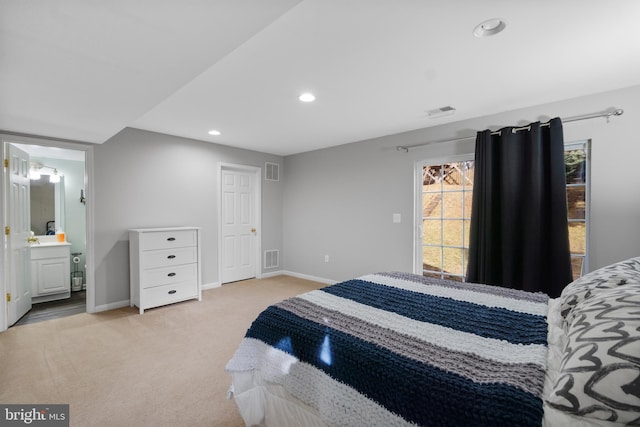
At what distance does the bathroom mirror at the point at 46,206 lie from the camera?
14.8ft

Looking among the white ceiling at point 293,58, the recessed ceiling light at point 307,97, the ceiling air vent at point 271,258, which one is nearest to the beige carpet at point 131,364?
the ceiling air vent at point 271,258

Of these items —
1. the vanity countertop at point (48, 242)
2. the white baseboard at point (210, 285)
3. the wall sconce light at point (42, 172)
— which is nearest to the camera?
the vanity countertop at point (48, 242)

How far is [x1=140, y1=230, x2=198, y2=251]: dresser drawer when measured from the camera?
354 cm

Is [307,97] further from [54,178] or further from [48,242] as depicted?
[48,242]

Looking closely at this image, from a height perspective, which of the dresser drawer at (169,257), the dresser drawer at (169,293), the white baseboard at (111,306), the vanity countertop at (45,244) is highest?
the vanity countertop at (45,244)

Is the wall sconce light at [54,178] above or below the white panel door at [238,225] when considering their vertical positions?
above

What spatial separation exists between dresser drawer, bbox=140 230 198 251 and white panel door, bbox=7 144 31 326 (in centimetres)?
124

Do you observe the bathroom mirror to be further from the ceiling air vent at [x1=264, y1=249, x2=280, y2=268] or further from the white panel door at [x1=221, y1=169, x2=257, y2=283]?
the ceiling air vent at [x1=264, y1=249, x2=280, y2=268]

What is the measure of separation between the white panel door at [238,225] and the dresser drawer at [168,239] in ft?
3.03

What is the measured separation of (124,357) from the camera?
245cm

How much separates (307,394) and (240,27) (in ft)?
5.55

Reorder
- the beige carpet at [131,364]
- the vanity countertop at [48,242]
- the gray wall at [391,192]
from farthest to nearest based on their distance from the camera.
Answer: the vanity countertop at [48,242], the gray wall at [391,192], the beige carpet at [131,364]

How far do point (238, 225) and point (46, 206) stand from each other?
2.94m

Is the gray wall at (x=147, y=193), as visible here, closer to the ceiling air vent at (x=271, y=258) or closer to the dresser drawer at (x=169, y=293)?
the dresser drawer at (x=169, y=293)
